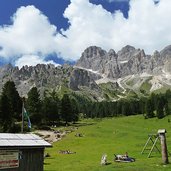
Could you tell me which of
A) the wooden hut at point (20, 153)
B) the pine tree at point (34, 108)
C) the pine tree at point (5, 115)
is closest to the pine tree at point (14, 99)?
the pine tree at point (34, 108)

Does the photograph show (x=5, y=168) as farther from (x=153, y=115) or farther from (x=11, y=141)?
(x=153, y=115)

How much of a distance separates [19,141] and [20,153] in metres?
1.25

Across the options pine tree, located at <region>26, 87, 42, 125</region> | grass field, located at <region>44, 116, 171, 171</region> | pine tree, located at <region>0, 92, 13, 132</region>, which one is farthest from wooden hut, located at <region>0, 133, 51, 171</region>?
pine tree, located at <region>26, 87, 42, 125</region>

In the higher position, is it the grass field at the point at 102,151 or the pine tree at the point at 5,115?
the pine tree at the point at 5,115

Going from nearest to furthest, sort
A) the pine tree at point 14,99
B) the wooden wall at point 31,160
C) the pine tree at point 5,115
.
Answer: the wooden wall at point 31,160 < the pine tree at point 5,115 < the pine tree at point 14,99

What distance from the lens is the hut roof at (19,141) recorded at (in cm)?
3059

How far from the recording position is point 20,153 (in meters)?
31.2

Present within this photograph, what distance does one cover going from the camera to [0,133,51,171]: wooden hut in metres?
30.2

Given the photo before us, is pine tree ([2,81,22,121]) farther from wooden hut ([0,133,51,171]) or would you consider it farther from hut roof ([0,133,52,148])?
wooden hut ([0,133,51,171])

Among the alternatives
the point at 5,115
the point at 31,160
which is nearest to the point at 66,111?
the point at 5,115

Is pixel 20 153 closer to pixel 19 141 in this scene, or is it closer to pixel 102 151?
pixel 19 141

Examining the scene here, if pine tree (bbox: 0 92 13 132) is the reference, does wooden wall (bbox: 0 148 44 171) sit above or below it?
below

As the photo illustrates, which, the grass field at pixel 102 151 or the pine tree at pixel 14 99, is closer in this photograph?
the grass field at pixel 102 151

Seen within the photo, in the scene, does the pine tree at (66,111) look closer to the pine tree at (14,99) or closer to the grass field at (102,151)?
the pine tree at (14,99)
